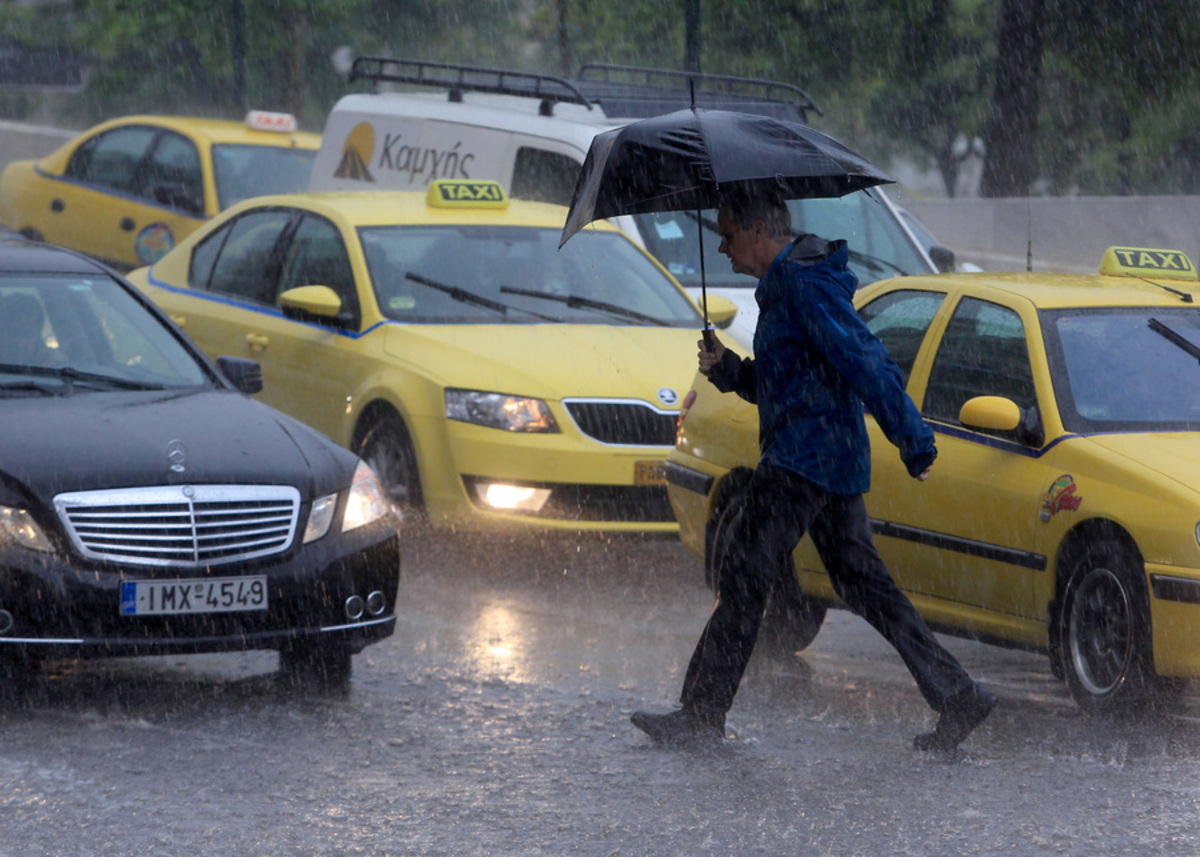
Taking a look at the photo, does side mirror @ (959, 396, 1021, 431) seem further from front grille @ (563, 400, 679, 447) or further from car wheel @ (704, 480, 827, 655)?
front grille @ (563, 400, 679, 447)

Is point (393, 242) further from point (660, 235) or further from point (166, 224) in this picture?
point (166, 224)

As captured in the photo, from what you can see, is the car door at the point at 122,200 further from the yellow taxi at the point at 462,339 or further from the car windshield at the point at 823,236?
the car windshield at the point at 823,236

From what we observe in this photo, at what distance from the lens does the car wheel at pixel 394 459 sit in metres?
8.98

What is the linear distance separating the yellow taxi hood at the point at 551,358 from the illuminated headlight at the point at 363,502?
6.63 ft

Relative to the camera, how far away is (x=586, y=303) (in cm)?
998

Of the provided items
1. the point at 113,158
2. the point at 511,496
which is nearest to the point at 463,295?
the point at 511,496

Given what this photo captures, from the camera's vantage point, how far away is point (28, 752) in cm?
570

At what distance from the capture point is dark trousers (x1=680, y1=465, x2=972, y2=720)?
5773 mm

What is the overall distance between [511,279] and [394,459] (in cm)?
132

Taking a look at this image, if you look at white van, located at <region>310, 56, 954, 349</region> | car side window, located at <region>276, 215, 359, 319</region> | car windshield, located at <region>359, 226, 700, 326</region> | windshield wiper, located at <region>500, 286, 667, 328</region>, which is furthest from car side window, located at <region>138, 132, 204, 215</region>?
windshield wiper, located at <region>500, 286, 667, 328</region>

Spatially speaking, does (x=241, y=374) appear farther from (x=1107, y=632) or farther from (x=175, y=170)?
(x=175, y=170)

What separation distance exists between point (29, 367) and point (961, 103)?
36.0m

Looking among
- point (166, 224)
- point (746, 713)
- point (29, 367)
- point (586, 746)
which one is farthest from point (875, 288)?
point (166, 224)

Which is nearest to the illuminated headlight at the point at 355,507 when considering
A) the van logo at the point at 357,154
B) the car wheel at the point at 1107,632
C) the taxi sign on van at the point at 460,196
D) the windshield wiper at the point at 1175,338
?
the car wheel at the point at 1107,632
